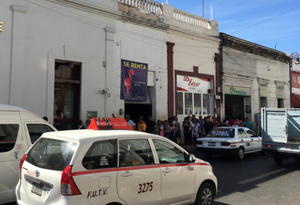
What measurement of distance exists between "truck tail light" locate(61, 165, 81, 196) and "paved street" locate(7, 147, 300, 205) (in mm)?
3471

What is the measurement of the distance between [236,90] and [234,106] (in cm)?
144

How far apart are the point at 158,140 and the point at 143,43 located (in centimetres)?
1116

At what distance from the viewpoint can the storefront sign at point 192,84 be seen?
17156 mm

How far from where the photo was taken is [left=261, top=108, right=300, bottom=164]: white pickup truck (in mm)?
9711

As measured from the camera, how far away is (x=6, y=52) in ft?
35.1

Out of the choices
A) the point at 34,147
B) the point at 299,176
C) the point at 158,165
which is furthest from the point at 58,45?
the point at 299,176

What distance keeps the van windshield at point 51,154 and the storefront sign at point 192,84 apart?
43.4 feet

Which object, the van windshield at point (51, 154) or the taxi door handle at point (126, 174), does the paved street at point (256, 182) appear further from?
the van windshield at point (51, 154)

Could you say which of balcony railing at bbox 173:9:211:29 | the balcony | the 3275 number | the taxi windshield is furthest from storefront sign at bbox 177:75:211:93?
the 3275 number

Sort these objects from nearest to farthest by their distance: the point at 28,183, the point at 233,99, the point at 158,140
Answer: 1. the point at 28,183
2. the point at 158,140
3. the point at 233,99

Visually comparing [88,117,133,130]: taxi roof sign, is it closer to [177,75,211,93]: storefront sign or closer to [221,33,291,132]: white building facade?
[177,75,211,93]: storefront sign

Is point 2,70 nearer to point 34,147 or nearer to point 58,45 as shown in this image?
point 58,45

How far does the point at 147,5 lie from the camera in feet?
51.4

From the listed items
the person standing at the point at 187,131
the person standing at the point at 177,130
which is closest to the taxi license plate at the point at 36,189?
the person standing at the point at 177,130
